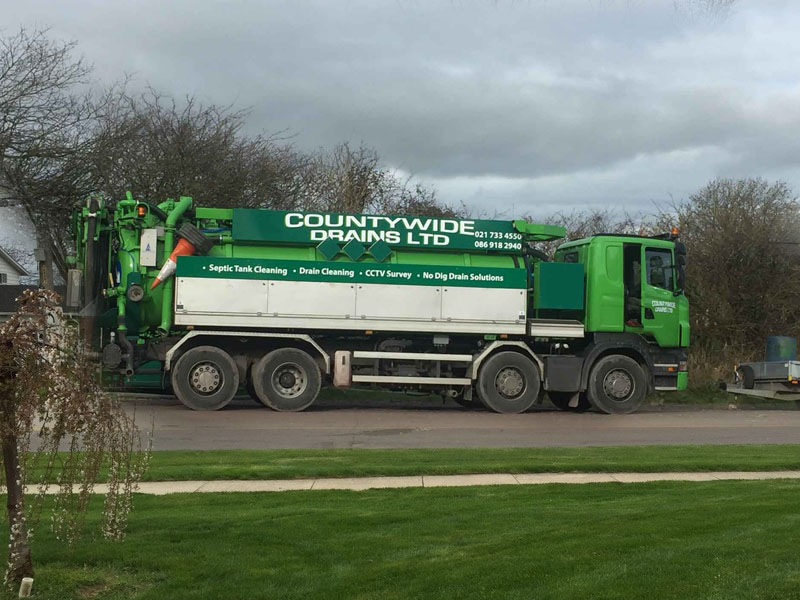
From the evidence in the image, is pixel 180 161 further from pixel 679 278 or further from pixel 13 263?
pixel 13 263

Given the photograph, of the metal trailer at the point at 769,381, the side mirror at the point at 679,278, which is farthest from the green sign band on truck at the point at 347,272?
the metal trailer at the point at 769,381

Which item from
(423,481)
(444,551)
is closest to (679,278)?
(423,481)

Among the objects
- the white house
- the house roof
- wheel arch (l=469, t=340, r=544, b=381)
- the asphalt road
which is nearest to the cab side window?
the asphalt road

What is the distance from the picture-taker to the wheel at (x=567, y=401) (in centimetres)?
1911

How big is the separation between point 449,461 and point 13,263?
1623 inches

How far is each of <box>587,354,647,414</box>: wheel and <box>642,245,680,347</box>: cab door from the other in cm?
78

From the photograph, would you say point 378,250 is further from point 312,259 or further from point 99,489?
point 99,489

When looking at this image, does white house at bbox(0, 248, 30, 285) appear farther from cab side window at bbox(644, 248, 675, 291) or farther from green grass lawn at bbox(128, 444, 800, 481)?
green grass lawn at bbox(128, 444, 800, 481)

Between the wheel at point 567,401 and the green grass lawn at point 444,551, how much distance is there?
1050cm

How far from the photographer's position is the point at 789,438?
15.0 metres

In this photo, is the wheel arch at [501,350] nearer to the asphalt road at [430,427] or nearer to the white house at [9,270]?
the asphalt road at [430,427]

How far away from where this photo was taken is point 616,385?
1834cm

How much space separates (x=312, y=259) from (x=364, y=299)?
1187mm

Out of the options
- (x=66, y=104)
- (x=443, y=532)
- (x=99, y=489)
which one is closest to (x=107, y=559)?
(x=443, y=532)
